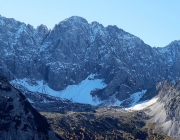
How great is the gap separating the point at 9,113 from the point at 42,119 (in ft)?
53.2

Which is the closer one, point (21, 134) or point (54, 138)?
point (21, 134)

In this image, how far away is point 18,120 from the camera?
120000 mm

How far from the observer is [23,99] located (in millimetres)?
132500

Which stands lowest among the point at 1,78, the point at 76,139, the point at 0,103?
the point at 76,139

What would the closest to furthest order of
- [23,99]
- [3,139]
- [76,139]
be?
[3,139]
[23,99]
[76,139]

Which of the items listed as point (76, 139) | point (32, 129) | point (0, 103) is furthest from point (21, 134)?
point (76, 139)

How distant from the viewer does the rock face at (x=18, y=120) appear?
11474cm

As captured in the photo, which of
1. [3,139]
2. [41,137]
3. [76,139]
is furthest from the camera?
[76,139]

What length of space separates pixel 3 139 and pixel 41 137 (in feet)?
47.3

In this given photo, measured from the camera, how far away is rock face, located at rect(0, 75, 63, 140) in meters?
115

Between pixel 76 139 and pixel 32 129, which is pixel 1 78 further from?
pixel 76 139

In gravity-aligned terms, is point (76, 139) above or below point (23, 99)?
below

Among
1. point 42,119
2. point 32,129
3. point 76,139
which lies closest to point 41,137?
point 32,129

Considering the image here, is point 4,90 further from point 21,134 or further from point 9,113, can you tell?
point 21,134
